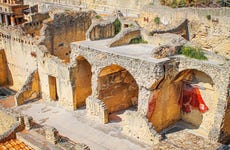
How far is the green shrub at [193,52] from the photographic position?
15.4 metres

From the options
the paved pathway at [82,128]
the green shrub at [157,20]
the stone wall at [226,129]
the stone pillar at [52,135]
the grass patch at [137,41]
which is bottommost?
the paved pathway at [82,128]

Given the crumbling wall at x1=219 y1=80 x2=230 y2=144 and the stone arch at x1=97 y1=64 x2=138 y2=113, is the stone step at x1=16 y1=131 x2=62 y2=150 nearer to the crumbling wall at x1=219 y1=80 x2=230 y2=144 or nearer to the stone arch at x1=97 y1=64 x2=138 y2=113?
the stone arch at x1=97 y1=64 x2=138 y2=113

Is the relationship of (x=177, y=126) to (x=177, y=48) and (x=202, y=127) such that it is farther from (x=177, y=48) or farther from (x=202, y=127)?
(x=177, y=48)

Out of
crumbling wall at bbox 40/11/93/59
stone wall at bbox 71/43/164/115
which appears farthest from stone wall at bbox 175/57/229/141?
crumbling wall at bbox 40/11/93/59

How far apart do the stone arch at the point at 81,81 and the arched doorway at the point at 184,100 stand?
5.25 meters

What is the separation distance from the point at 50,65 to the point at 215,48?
1014cm

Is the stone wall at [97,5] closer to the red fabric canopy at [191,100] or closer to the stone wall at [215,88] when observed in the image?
the red fabric canopy at [191,100]

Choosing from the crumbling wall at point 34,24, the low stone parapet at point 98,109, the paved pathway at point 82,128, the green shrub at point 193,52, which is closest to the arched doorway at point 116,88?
the low stone parapet at point 98,109

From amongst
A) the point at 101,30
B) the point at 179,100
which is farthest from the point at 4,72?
the point at 179,100

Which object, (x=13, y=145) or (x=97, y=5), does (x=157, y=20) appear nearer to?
(x=97, y=5)

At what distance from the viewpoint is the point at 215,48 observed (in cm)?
2011

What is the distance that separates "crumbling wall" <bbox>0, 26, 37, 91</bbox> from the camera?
21344 millimetres

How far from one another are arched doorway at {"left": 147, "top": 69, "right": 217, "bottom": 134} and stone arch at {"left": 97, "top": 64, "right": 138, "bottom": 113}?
321 centimetres

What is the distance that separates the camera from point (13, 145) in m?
12.2
